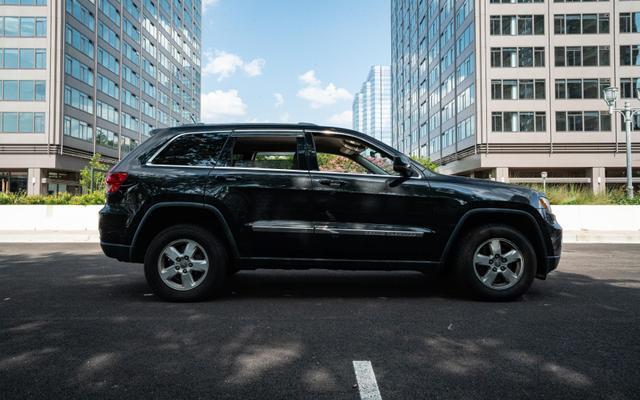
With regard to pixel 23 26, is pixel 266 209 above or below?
below

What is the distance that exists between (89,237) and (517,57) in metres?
38.8

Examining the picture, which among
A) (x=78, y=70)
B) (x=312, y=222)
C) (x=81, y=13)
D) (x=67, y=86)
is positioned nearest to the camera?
(x=312, y=222)

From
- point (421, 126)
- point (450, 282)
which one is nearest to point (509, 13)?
point (421, 126)

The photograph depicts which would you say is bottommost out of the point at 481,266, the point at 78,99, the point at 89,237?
the point at 89,237

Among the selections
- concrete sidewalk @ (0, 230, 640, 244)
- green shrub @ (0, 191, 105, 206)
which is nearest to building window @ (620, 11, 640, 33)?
concrete sidewalk @ (0, 230, 640, 244)

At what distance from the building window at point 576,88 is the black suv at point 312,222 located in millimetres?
40720

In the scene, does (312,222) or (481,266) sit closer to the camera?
(312,222)

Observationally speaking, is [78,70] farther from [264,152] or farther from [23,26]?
[264,152]

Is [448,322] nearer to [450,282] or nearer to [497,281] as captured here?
[497,281]

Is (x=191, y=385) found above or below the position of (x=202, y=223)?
below

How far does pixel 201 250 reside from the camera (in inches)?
184

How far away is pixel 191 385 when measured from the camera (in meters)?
2.65

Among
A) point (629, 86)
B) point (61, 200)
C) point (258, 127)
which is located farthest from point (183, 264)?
point (629, 86)

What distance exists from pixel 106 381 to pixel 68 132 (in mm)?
46438
